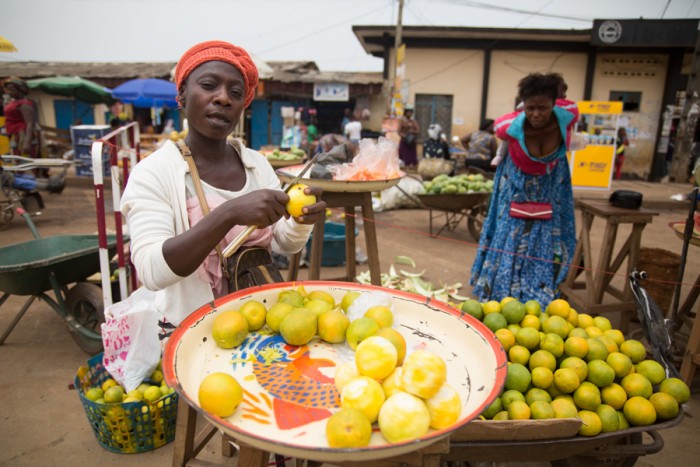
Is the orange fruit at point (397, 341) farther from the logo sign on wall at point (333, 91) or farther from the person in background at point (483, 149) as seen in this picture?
the logo sign on wall at point (333, 91)

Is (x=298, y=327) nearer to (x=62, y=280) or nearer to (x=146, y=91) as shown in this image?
(x=62, y=280)

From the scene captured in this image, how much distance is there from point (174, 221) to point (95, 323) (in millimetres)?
2709

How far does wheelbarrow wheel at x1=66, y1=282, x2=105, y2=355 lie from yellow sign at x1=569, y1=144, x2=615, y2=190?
11.8m

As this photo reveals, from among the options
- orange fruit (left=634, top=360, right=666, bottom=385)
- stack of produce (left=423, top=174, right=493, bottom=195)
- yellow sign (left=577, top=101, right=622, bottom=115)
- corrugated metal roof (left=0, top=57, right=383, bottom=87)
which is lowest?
orange fruit (left=634, top=360, right=666, bottom=385)

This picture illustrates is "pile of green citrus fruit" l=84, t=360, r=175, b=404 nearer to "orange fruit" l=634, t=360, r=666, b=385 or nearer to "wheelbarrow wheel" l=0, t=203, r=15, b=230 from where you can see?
"orange fruit" l=634, t=360, r=666, b=385

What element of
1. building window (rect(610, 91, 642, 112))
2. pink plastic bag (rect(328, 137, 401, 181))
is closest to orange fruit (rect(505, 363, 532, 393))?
pink plastic bag (rect(328, 137, 401, 181))

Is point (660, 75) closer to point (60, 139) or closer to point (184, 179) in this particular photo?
point (184, 179)

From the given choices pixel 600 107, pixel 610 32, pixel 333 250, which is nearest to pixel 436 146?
pixel 600 107

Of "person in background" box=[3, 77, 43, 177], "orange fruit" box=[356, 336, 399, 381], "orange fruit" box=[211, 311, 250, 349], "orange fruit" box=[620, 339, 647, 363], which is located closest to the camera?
"orange fruit" box=[356, 336, 399, 381]

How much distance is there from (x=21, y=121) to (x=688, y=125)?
16.6m

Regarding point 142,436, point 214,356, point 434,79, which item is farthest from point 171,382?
point 434,79

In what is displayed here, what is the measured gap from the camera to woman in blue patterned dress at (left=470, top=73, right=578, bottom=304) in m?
3.86

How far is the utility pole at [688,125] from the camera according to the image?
38.6 feet

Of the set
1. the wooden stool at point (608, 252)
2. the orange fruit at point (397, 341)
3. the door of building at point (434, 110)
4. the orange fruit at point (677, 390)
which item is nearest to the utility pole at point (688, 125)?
Answer: the door of building at point (434, 110)
